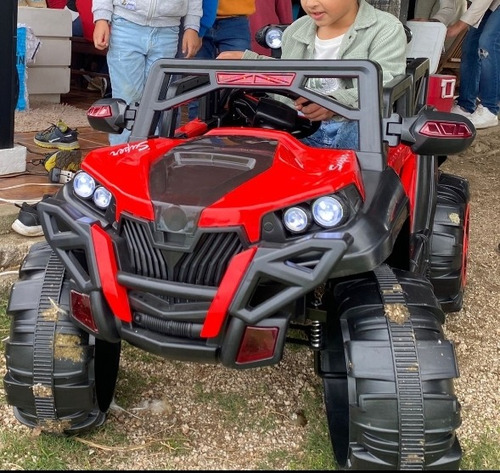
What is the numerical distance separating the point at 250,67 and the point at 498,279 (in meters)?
2.35

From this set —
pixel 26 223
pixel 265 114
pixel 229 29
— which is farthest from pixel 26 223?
pixel 229 29

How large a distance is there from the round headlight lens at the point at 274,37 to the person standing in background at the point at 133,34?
2.49ft

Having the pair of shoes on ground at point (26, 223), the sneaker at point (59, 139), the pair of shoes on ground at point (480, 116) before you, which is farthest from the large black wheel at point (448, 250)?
the pair of shoes on ground at point (480, 116)

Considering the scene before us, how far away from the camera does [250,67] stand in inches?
88.4

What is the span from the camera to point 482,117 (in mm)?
7289

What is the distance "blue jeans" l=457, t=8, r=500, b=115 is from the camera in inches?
265

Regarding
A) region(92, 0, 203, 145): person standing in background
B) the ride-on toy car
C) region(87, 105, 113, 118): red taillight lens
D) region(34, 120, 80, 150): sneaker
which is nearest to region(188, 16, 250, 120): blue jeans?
region(34, 120, 80, 150): sneaker

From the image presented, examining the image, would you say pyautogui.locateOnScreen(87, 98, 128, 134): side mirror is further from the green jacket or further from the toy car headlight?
the toy car headlight

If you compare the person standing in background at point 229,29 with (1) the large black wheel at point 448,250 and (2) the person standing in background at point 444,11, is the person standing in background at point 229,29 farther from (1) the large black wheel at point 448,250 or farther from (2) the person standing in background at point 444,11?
(2) the person standing in background at point 444,11

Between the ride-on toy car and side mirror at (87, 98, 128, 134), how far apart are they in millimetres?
201

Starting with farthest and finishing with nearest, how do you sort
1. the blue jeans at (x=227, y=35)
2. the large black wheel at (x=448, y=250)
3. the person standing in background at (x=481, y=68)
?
1. the person standing in background at (x=481, y=68)
2. the blue jeans at (x=227, y=35)
3. the large black wheel at (x=448, y=250)

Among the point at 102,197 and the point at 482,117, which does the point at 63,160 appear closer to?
the point at 102,197

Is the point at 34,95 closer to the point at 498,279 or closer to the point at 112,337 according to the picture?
the point at 498,279

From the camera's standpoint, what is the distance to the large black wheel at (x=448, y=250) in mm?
3074
